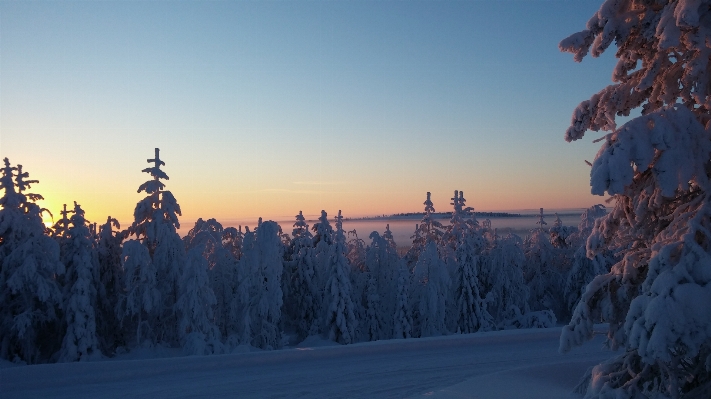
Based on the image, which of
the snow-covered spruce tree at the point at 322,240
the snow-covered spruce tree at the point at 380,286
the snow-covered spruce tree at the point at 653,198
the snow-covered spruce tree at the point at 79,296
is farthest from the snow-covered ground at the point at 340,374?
the snow-covered spruce tree at the point at 322,240

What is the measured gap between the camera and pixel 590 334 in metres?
6.77

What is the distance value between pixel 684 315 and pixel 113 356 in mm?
32784

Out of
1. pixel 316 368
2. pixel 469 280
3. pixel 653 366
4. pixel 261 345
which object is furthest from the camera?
pixel 469 280

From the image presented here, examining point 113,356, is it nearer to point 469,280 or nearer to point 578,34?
point 469,280

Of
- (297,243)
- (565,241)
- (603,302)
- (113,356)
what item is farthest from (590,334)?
(565,241)

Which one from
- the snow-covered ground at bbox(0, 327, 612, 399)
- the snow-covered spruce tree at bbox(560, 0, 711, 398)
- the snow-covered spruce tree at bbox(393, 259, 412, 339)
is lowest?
the snow-covered spruce tree at bbox(393, 259, 412, 339)

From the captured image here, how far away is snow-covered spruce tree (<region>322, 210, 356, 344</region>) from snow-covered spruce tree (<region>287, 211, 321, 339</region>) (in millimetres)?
3722

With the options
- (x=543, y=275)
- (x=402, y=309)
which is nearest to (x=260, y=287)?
(x=402, y=309)

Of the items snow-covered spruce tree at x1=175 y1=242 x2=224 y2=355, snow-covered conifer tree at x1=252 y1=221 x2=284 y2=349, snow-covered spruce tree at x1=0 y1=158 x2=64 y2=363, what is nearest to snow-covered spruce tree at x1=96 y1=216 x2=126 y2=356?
snow-covered spruce tree at x1=0 y1=158 x2=64 y2=363

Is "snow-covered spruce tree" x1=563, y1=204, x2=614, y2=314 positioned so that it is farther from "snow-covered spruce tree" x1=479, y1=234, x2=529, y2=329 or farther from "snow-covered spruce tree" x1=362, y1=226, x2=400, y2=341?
"snow-covered spruce tree" x1=362, y1=226, x2=400, y2=341

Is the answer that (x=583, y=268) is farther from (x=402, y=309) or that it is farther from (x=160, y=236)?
(x=160, y=236)

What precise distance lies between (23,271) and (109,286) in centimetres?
728

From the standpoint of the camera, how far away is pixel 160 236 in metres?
30.0

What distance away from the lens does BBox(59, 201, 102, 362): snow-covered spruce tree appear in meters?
27.9
